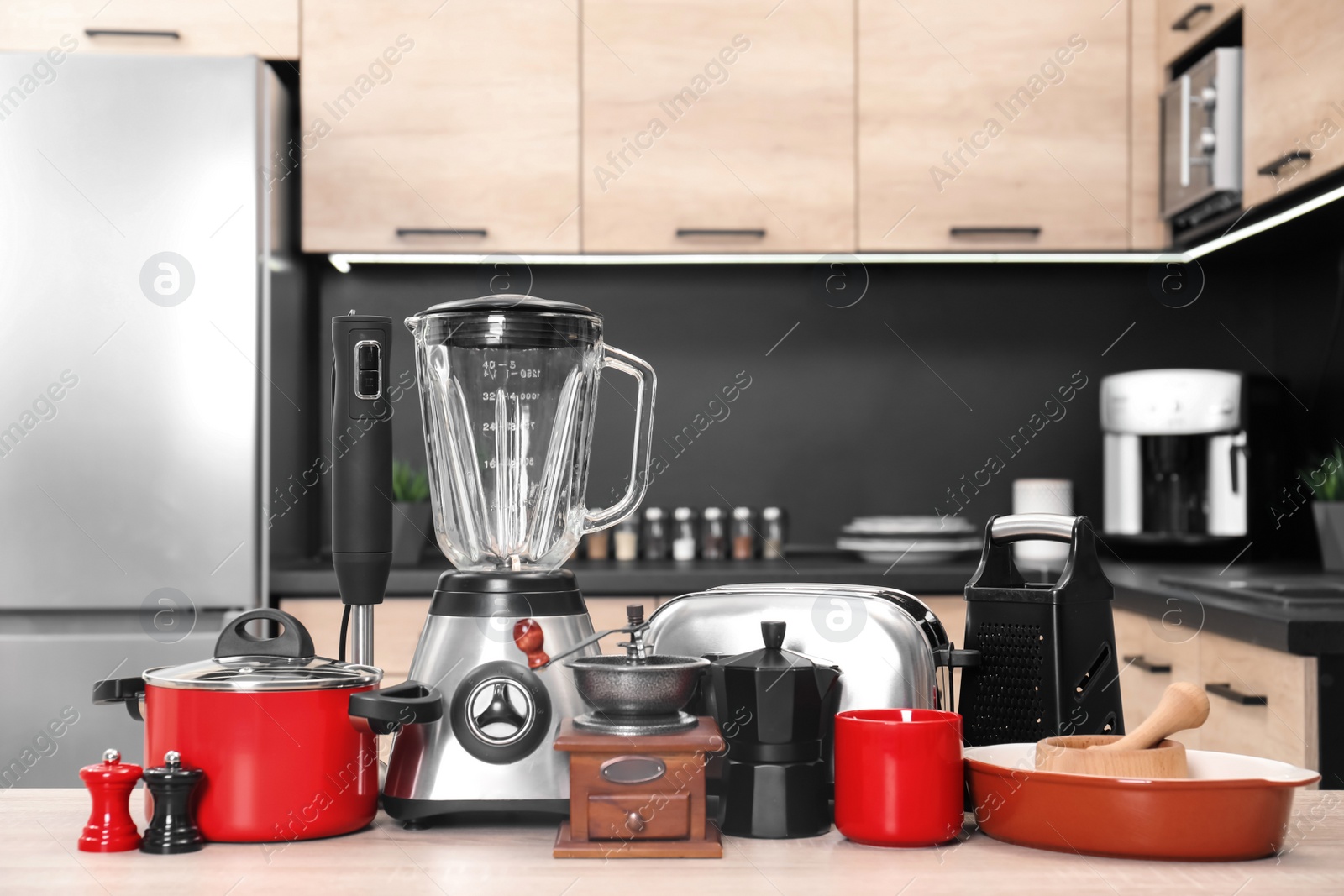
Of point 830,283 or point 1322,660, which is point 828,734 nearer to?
point 1322,660

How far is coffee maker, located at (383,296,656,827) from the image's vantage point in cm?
80

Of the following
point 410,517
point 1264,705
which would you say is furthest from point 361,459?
point 410,517

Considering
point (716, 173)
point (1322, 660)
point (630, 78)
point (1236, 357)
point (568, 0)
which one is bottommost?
point (1322, 660)

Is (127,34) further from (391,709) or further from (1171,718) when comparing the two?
(1171,718)

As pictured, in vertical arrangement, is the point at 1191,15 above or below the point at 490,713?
above

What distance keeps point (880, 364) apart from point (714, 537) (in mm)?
595

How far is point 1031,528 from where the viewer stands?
0.89 meters

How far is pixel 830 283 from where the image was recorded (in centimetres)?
263

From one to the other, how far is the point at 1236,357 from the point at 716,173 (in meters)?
1.27

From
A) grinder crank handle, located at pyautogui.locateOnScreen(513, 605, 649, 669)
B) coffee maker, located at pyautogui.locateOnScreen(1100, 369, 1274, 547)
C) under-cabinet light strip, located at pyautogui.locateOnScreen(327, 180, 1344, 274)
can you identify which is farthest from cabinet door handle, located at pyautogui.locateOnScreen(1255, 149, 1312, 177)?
grinder crank handle, located at pyautogui.locateOnScreen(513, 605, 649, 669)

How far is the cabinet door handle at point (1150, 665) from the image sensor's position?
1892 mm

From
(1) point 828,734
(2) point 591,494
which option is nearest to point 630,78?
(2) point 591,494

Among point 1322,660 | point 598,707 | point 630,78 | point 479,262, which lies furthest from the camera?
point 479,262

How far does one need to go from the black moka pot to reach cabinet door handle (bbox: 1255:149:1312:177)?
4.97 feet
